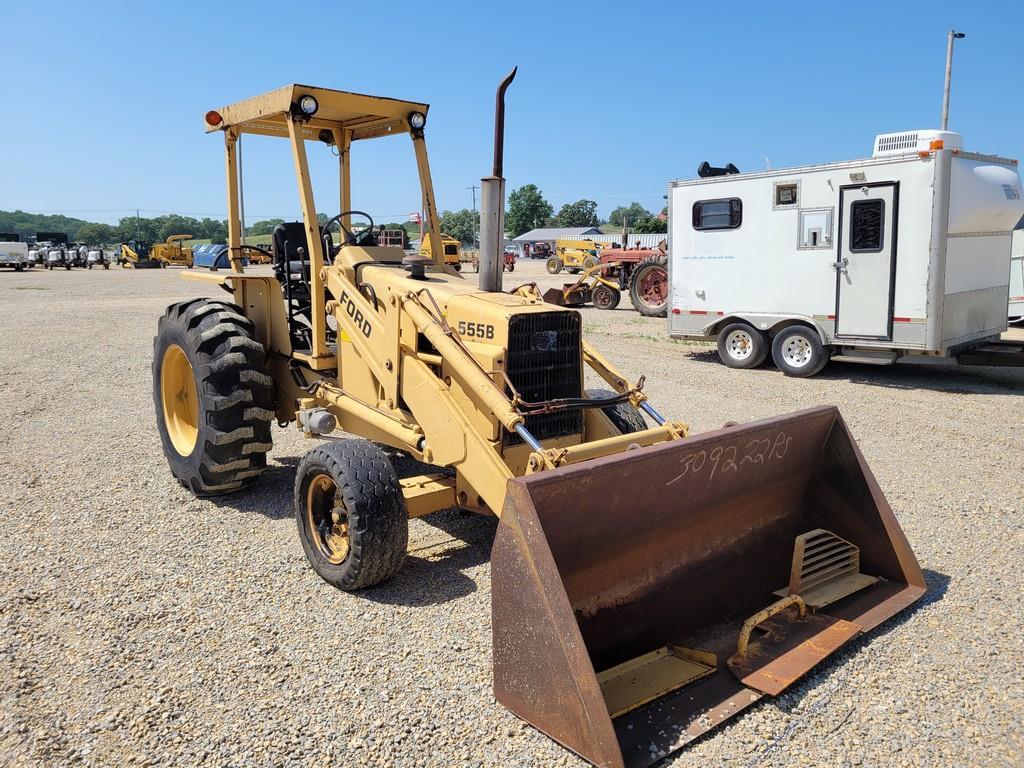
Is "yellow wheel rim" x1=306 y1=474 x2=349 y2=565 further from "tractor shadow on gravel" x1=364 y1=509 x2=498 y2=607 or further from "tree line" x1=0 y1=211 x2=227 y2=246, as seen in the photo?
"tree line" x1=0 y1=211 x2=227 y2=246

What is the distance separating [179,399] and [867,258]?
8.33 metres

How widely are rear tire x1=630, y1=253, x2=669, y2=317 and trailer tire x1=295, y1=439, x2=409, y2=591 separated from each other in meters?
15.4

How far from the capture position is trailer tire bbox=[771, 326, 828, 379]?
10.9 meters

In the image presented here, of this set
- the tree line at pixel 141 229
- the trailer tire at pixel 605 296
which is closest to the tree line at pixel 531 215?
the tree line at pixel 141 229

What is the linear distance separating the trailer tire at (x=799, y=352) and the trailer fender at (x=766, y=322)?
0.08 meters

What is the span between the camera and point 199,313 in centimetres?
569

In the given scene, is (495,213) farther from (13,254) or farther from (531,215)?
(531,215)

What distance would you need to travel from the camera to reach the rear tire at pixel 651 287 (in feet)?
62.3

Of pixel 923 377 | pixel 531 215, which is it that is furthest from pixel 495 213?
pixel 531 215

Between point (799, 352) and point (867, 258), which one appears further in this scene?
point (799, 352)

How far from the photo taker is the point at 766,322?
11.5 metres

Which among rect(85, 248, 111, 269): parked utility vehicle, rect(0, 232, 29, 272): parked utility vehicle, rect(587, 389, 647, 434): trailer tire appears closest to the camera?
rect(587, 389, 647, 434): trailer tire

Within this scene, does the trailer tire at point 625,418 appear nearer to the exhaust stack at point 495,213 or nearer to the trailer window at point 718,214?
the exhaust stack at point 495,213

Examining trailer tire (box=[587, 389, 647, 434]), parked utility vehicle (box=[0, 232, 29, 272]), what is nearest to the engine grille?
trailer tire (box=[587, 389, 647, 434])
